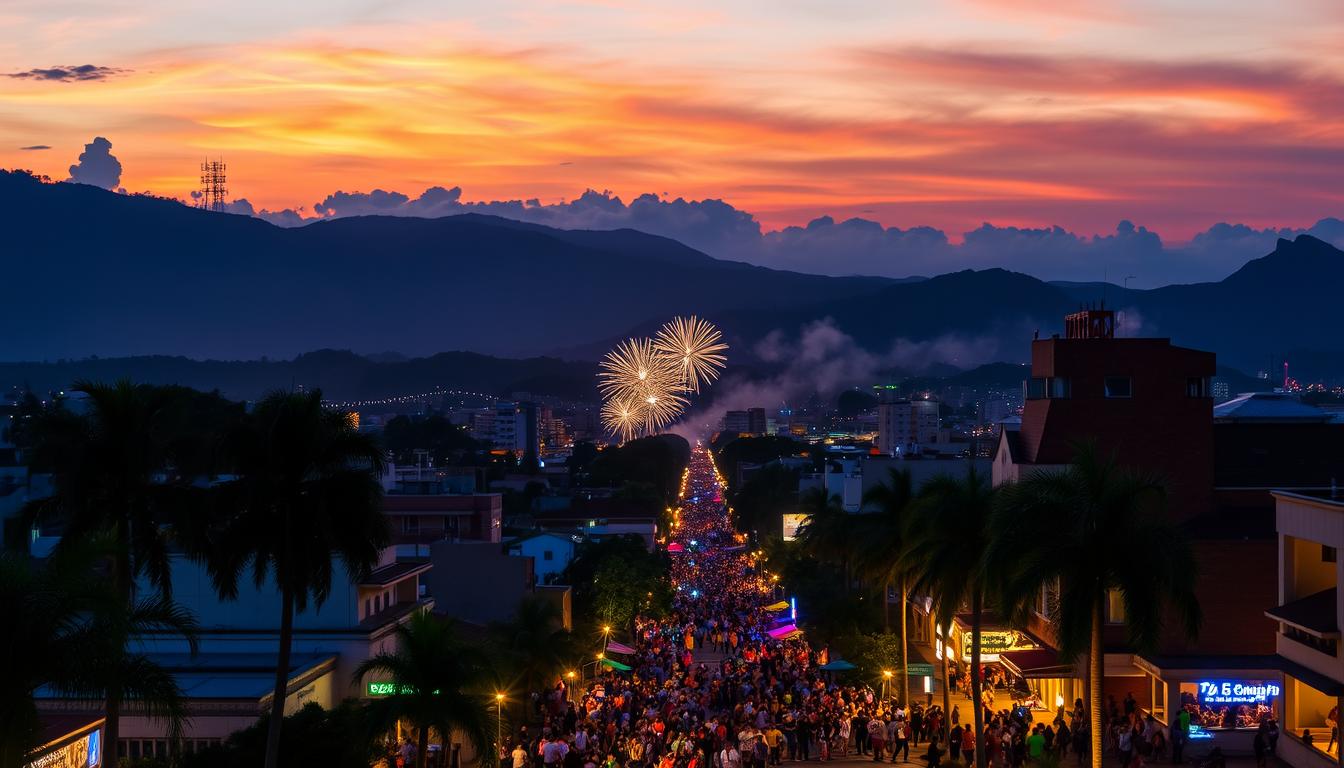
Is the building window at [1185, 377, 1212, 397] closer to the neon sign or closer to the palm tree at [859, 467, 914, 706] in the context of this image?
the palm tree at [859, 467, 914, 706]

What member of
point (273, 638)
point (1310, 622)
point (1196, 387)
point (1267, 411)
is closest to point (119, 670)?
point (1310, 622)

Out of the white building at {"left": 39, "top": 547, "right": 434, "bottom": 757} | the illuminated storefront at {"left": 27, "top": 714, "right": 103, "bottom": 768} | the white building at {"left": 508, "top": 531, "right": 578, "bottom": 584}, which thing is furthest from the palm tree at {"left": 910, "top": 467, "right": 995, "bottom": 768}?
the white building at {"left": 508, "top": 531, "right": 578, "bottom": 584}

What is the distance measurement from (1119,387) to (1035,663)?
8914 mm

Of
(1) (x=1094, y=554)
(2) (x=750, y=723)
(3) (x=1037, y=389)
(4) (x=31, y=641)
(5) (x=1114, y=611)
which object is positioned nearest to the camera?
(4) (x=31, y=641)

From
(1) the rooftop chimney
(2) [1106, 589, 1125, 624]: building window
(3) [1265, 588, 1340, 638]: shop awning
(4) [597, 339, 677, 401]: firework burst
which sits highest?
(4) [597, 339, 677, 401]: firework burst

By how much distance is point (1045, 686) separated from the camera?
159 feet

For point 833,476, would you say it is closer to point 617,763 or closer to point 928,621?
point 928,621

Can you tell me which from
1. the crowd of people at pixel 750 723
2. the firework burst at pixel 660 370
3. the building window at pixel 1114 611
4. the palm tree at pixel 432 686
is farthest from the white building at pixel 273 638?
the firework burst at pixel 660 370

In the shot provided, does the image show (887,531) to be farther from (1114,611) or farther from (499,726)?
(499,726)

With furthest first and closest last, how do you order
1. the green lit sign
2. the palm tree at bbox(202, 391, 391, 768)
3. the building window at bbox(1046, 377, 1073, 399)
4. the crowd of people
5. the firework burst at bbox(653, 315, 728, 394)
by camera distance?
1. the firework burst at bbox(653, 315, 728, 394)
2. the building window at bbox(1046, 377, 1073, 399)
3. the crowd of people
4. the green lit sign
5. the palm tree at bbox(202, 391, 391, 768)

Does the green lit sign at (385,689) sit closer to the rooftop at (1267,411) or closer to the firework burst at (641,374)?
the rooftop at (1267,411)

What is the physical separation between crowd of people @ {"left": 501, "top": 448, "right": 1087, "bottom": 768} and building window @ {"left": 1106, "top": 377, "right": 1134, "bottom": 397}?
965cm

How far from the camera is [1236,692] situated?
3984 cm

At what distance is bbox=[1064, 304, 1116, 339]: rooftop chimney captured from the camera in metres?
50.7
